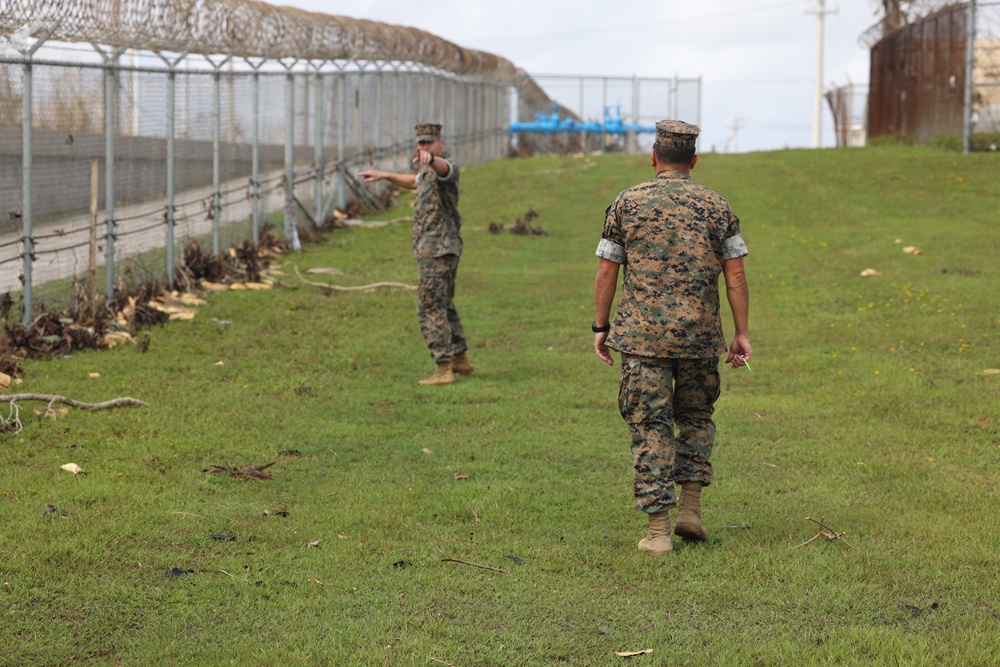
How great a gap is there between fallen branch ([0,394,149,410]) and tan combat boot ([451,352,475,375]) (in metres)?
2.55

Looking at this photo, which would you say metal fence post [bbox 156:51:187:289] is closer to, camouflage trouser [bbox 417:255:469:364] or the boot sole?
camouflage trouser [bbox 417:255:469:364]

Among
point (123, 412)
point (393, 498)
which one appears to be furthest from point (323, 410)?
point (393, 498)

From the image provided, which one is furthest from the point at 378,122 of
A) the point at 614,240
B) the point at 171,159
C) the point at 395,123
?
the point at 614,240

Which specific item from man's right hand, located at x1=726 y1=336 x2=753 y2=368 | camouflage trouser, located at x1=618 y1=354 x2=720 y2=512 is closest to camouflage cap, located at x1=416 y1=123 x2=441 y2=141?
camouflage trouser, located at x1=618 y1=354 x2=720 y2=512

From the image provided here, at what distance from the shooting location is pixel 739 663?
4.34 metres

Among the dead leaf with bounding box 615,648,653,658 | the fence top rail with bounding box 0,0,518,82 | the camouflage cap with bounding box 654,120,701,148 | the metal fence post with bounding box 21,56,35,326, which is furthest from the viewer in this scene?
the fence top rail with bounding box 0,0,518,82

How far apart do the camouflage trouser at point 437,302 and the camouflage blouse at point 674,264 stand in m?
3.98

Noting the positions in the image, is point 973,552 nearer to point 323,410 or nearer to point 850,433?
point 850,433

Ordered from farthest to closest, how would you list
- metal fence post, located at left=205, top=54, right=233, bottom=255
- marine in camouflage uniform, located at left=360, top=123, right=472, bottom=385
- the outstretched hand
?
metal fence post, located at left=205, top=54, right=233, bottom=255 < marine in camouflage uniform, located at left=360, top=123, right=472, bottom=385 < the outstretched hand

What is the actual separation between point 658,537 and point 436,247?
4395 millimetres

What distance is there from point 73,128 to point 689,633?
845cm

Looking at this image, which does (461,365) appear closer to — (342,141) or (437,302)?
(437,302)

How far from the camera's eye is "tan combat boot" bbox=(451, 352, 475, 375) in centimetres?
995

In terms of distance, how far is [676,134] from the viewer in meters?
5.63
